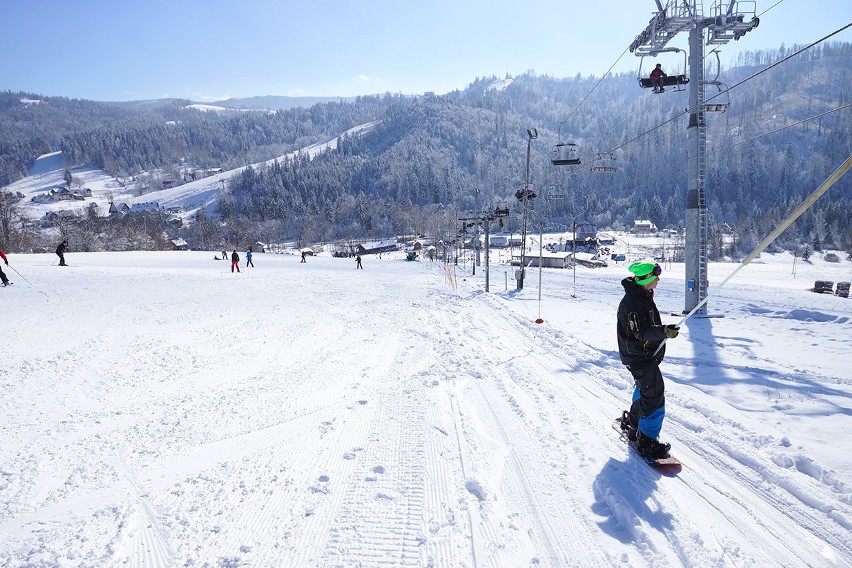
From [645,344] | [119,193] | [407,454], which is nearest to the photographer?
[645,344]

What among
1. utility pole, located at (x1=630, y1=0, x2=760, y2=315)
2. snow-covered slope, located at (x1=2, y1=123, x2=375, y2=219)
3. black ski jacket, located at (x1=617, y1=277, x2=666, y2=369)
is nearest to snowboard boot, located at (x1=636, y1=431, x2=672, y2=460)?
black ski jacket, located at (x1=617, y1=277, x2=666, y2=369)

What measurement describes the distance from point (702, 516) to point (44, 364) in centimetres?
984

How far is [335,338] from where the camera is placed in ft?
34.0

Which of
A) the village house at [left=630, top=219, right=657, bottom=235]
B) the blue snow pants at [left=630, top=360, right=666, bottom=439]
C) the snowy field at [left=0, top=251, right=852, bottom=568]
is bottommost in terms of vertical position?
the snowy field at [left=0, top=251, right=852, bottom=568]

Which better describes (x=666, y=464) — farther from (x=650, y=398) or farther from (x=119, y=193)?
(x=119, y=193)

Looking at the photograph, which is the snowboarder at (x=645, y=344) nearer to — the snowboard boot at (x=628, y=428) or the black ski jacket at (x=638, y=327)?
the black ski jacket at (x=638, y=327)

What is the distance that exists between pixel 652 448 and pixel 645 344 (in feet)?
3.73

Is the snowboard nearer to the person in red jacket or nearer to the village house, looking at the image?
the person in red jacket

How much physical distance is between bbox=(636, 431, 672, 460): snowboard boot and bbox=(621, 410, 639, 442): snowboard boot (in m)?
0.19

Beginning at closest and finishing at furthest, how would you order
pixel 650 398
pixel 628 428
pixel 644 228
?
1. pixel 650 398
2. pixel 628 428
3. pixel 644 228

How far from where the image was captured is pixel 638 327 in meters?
4.15

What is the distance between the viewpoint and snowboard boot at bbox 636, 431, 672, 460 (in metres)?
4.32

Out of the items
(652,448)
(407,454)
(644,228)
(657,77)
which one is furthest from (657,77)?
(644,228)

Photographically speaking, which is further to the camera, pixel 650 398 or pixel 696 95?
pixel 696 95
